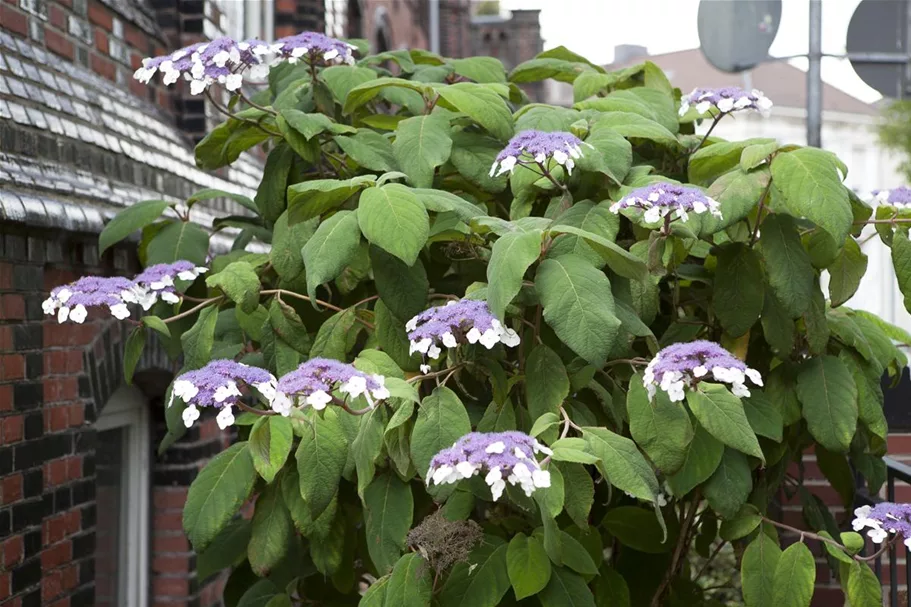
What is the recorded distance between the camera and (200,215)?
5.45 m

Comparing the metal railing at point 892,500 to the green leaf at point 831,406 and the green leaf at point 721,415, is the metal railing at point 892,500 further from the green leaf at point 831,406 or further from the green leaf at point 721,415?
the green leaf at point 721,415

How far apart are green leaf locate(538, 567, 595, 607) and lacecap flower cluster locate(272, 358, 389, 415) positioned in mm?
555

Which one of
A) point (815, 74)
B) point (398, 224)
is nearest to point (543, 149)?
point (398, 224)

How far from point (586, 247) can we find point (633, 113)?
0.73m

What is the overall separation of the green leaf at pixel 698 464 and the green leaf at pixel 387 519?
1.76 feet

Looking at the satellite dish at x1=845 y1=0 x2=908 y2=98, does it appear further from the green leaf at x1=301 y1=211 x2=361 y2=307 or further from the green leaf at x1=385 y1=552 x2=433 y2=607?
the green leaf at x1=385 y1=552 x2=433 y2=607

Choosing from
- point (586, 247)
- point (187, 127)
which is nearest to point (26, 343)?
point (586, 247)

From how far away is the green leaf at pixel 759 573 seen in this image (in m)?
2.63

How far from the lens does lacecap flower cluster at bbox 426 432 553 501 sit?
1.87 meters

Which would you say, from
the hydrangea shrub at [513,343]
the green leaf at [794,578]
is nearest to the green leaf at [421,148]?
the hydrangea shrub at [513,343]

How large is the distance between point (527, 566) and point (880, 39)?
4243 millimetres

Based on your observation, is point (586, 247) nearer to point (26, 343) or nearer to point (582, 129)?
point (582, 129)

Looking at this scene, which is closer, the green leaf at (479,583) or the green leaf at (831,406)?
the green leaf at (479,583)

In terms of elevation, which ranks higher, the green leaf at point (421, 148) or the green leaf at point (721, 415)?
the green leaf at point (421, 148)
